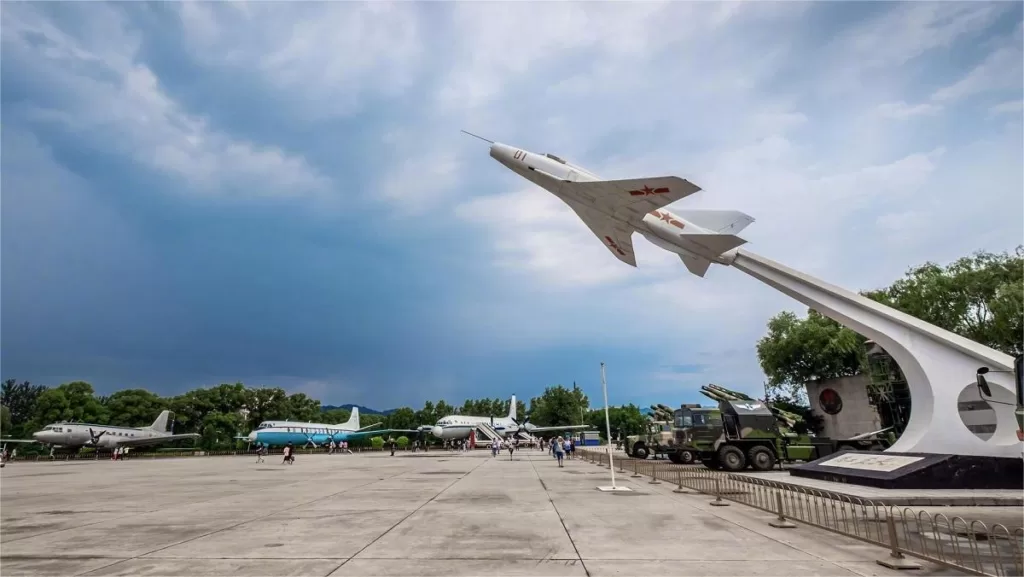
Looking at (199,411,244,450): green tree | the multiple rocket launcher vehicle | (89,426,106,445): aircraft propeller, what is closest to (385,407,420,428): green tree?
(199,411,244,450): green tree

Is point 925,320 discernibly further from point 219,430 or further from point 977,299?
point 219,430

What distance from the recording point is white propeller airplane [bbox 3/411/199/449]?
1705 inches

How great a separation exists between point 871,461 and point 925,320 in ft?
85.7

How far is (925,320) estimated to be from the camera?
3278cm

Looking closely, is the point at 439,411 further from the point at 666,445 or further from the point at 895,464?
the point at 895,464

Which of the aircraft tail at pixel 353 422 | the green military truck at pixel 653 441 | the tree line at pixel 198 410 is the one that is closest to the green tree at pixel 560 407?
the tree line at pixel 198 410

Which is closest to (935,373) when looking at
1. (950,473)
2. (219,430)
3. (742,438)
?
(950,473)

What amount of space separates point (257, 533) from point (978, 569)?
974 cm

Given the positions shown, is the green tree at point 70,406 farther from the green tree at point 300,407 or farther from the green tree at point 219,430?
the green tree at point 300,407

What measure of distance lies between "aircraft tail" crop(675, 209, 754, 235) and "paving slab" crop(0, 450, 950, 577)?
31.0 ft

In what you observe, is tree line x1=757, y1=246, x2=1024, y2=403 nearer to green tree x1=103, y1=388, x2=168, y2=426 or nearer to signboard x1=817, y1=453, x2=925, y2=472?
signboard x1=817, y1=453, x2=925, y2=472

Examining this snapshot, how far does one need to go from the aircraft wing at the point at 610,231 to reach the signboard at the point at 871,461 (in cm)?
961

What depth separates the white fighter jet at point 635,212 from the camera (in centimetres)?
1628

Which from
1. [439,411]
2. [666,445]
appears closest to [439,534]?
[666,445]
